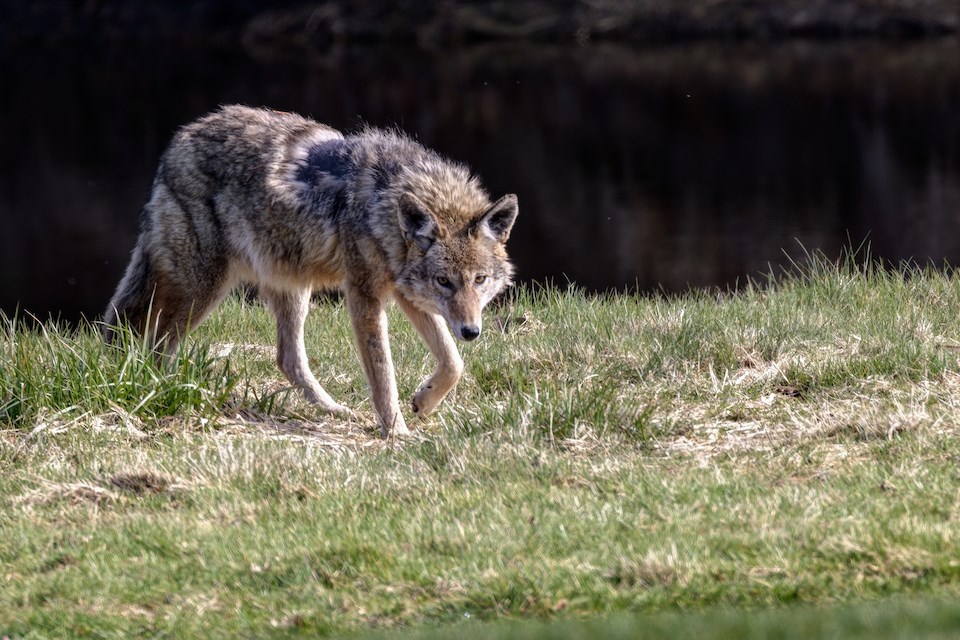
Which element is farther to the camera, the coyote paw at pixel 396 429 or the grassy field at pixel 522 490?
the coyote paw at pixel 396 429

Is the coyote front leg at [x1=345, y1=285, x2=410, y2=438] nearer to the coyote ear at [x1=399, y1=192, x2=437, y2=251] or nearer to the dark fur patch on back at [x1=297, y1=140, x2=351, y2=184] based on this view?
the coyote ear at [x1=399, y1=192, x2=437, y2=251]

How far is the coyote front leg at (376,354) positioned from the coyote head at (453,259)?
228 mm

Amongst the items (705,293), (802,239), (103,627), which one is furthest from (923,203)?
(103,627)

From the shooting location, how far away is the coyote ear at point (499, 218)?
23.6 feet

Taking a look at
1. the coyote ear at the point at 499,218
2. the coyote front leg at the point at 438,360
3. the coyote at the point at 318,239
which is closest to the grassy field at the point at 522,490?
the coyote front leg at the point at 438,360

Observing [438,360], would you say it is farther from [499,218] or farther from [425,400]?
[499,218]

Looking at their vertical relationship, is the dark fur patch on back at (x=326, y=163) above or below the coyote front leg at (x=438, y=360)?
above

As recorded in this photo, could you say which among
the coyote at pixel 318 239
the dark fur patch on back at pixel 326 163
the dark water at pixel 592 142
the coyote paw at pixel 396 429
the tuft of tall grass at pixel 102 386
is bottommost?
the dark water at pixel 592 142

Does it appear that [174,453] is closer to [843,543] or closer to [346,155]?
[346,155]

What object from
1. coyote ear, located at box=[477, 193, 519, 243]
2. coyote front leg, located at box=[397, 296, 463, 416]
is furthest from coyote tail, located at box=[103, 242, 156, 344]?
coyote ear, located at box=[477, 193, 519, 243]

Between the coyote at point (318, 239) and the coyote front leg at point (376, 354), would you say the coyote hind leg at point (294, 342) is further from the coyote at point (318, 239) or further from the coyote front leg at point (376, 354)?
the coyote front leg at point (376, 354)

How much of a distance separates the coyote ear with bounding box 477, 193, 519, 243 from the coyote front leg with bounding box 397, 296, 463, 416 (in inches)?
23.5

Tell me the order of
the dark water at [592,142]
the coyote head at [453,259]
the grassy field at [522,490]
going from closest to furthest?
the grassy field at [522,490], the coyote head at [453,259], the dark water at [592,142]

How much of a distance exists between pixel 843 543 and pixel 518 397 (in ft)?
7.21
